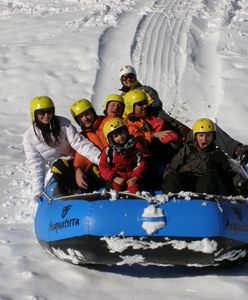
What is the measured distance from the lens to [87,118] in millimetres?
6633

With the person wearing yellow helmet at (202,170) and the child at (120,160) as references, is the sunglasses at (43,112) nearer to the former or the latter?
the child at (120,160)

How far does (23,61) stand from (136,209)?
8.38m

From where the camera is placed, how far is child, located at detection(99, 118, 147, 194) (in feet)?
18.4

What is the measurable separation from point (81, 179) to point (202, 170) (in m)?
1.10

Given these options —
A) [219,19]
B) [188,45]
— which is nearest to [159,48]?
[188,45]

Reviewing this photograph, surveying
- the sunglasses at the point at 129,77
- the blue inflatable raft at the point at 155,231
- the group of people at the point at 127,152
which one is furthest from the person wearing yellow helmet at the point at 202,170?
the sunglasses at the point at 129,77

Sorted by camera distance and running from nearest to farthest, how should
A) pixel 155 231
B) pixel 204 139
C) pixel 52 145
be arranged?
pixel 155 231, pixel 204 139, pixel 52 145

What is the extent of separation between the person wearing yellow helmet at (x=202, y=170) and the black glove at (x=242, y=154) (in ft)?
2.18

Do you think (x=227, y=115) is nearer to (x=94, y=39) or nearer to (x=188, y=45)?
(x=188, y=45)

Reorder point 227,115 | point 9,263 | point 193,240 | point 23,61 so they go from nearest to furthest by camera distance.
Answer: point 193,240 → point 9,263 → point 227,115 → point 23,61

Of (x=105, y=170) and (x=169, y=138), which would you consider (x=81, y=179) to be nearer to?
(x=105, y=170)

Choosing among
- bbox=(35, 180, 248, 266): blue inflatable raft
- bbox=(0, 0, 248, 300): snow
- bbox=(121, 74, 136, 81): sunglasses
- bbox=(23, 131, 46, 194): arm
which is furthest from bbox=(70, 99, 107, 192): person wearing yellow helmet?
bbox=(121, 74, 136, 81): sunglasses

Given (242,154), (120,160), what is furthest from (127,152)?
(242,154)

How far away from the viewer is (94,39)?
13.4 meters
